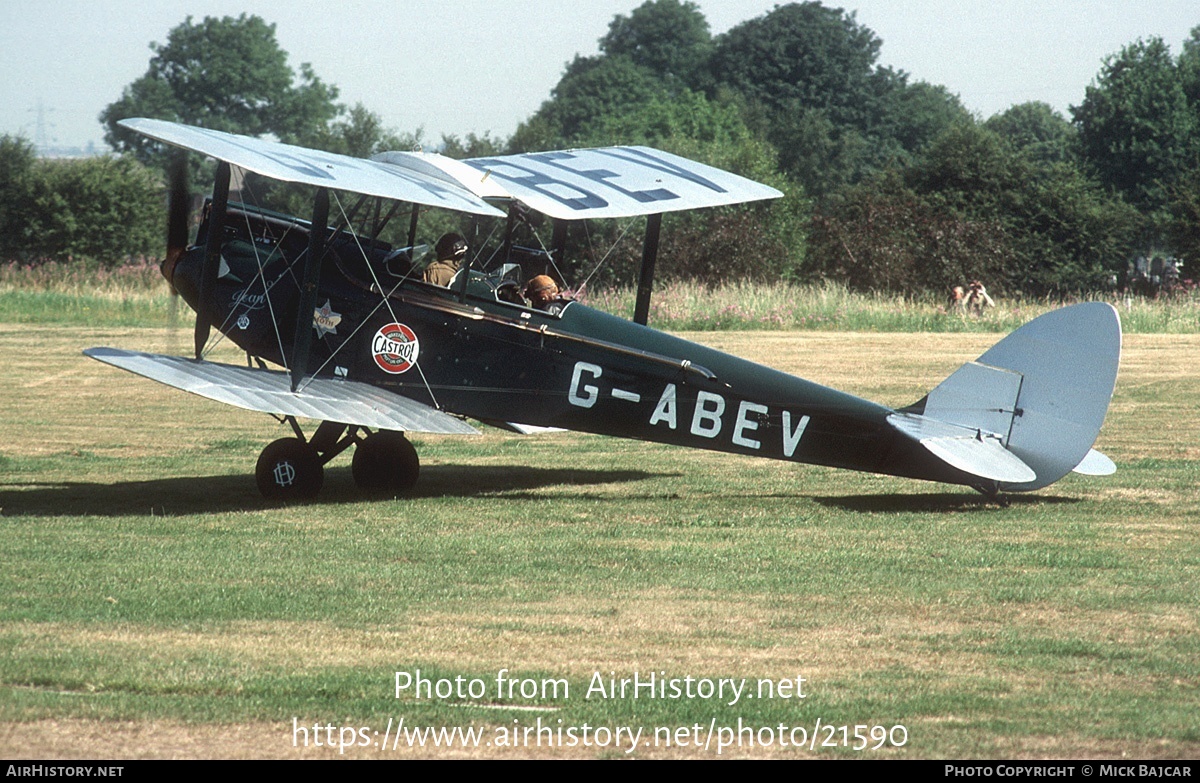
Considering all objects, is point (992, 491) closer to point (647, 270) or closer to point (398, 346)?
point (647, 270)

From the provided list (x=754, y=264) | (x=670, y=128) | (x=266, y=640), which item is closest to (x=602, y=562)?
(x=266, y=640)

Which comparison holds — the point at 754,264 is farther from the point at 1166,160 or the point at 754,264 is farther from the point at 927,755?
the point at 1166,160

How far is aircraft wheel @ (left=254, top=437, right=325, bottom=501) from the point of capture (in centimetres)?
998

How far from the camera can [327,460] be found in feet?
33.6


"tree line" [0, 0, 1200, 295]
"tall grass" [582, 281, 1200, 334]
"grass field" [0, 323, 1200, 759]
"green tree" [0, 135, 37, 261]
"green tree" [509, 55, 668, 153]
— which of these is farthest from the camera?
"green tree" [509, 55, 668, 153]

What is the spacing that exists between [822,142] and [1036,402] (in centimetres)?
6387

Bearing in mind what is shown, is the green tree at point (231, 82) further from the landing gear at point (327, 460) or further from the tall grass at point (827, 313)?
the landing gear at point (327, 460)

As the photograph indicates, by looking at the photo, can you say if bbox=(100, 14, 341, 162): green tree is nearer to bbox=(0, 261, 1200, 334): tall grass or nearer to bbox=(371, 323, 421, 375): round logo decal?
bbox=(0, 261, 1200, 334): tall grass

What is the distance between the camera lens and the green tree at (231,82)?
86875mm

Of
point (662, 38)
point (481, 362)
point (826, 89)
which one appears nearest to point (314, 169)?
point (481, 362)

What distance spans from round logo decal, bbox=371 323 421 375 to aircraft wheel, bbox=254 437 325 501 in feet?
2.98

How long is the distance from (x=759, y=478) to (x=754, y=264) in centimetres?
1944

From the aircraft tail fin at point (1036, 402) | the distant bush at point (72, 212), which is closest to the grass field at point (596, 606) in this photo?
the aircraft tail fin at point (1036, 402)

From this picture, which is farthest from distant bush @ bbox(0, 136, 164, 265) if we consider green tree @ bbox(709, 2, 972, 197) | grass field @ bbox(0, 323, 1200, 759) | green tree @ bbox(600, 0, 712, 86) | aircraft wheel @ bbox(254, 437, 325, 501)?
green tree @ bbox(600, 0, 712, 86)
